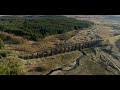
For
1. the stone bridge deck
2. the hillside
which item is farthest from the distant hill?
the stone bridge deck

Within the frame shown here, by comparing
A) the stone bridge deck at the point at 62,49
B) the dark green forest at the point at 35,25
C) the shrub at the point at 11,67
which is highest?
the dark green forest at the point at 35,25

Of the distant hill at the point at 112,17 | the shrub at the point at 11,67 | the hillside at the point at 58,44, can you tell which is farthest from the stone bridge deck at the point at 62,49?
the distant hill at the point at 112,17

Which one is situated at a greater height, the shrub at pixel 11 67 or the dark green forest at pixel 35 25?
the dark green forest at pixel 35 25

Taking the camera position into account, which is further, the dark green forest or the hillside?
the dark green forest

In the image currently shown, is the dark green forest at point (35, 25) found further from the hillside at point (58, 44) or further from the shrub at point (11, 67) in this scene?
the shrub at point (11, 67)

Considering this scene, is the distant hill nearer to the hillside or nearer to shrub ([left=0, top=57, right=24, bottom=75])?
the hillside

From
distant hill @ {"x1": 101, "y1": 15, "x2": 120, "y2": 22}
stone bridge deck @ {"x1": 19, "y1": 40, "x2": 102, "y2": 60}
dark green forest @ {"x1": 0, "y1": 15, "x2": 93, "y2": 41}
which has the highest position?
distant hill @ {"x1": 101, "y1": 15, "x2": 120, "y2": 22}
